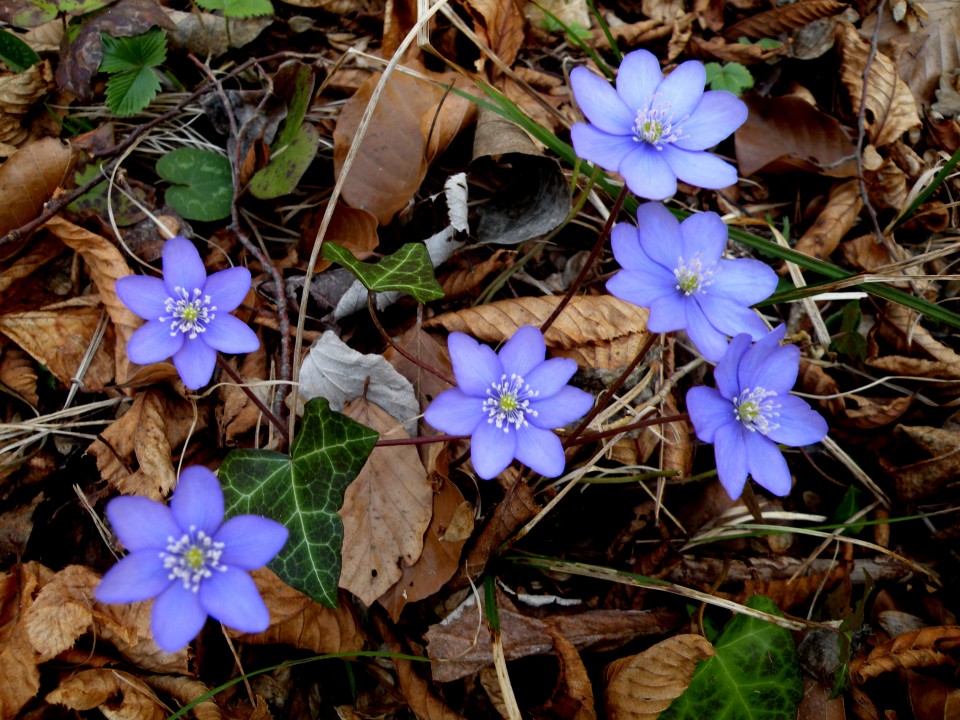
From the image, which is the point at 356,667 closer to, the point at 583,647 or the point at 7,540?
the point at 583,647

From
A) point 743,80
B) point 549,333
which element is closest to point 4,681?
point 549,333

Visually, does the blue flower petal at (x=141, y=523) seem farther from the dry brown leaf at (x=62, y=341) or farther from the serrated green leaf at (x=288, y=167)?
the serrated green leaf at (x=288, y=167)

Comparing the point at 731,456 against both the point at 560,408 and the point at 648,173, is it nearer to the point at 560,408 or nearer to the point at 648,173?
the point at 560,408

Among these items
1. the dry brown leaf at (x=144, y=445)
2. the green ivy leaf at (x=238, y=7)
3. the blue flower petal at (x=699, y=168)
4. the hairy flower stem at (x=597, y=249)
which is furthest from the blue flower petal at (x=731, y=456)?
the green ivy leaf at (x=238, y=7)

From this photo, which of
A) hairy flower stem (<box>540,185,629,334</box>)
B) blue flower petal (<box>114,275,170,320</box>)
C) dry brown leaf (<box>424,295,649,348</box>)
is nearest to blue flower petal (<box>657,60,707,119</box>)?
hairy flower stem (<box>540,185,629,334</box>)

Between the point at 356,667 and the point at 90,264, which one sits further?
the point at 90,264

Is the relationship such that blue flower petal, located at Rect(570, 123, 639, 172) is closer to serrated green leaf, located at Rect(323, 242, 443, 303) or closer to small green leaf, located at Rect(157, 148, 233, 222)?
serrated green leaf, located at Rect(323, 242, 443, 303)

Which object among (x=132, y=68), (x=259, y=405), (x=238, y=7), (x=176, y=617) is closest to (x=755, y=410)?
(x=259, y=405)
